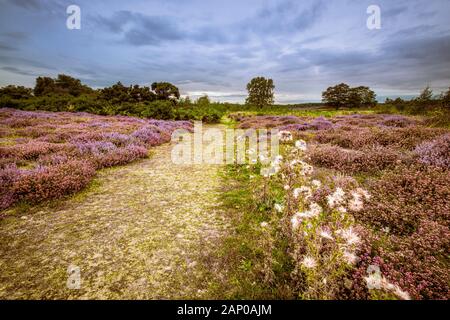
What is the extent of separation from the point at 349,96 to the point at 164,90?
68186 mm

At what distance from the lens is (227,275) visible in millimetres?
3180

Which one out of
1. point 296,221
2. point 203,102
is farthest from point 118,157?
point 203,102

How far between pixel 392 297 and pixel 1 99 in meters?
38.0

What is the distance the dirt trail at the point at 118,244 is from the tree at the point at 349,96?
83.4 metres

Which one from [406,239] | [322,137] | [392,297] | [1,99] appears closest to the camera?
[392,297]

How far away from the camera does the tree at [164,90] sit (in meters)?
30.1

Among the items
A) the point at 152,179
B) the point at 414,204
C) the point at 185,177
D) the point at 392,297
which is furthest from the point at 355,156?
the point at 152,179

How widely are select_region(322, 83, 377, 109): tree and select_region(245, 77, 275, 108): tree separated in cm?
2287

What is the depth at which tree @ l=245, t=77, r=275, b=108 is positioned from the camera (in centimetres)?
7119

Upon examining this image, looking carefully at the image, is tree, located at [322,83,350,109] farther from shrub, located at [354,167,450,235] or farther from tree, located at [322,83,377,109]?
shrub, located at [354,167,450,235]

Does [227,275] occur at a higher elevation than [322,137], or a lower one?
lower
